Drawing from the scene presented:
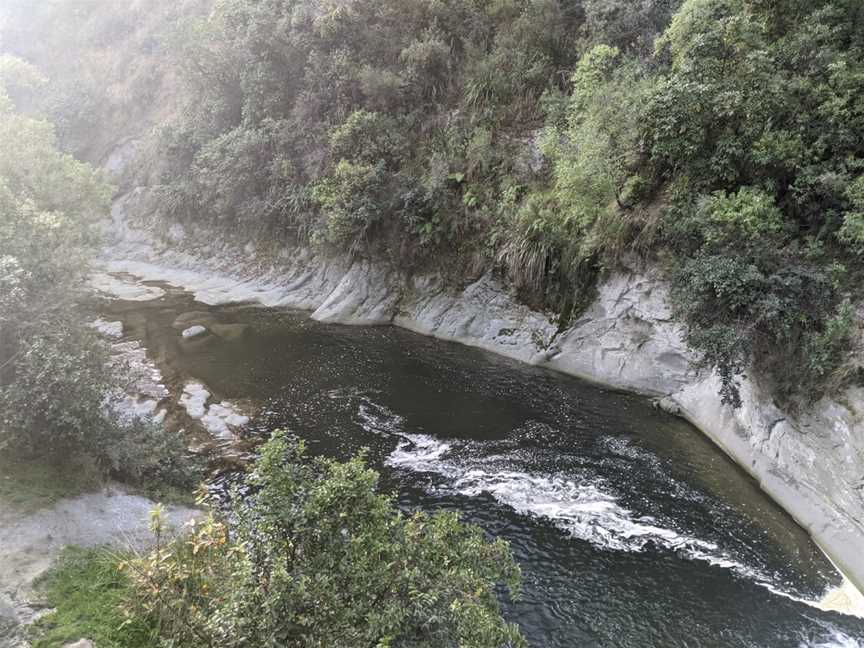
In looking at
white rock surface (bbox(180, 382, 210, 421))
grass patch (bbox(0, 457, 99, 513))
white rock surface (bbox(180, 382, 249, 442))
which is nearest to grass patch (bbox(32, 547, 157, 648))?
grass patch (bbox(0, 457, 99, 513))

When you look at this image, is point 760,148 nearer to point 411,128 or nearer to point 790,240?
point 790,240

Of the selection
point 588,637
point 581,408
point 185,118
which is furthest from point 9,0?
point 588,637

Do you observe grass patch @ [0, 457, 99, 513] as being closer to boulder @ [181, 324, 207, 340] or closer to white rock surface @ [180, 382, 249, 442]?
white rock surface @ [180, 382, 249, 442]

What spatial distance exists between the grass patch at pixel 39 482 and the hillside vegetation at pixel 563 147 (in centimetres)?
1313

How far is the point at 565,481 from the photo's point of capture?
40.7 feet

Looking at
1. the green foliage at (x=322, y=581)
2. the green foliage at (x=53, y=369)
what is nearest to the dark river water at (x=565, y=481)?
the green foliage at (x=322, y=581)

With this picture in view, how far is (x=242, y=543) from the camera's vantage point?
6.07 m

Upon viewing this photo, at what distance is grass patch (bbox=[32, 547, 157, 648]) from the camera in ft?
23.0

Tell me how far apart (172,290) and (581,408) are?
21.8 meters

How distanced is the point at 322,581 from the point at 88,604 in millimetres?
4187

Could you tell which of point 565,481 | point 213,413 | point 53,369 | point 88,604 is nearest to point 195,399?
point 213,413

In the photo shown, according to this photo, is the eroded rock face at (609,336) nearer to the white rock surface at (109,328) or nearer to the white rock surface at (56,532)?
the white rock surface at (109,328)

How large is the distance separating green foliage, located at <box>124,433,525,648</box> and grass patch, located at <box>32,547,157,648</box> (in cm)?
33

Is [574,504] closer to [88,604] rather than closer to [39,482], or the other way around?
[88,604]
